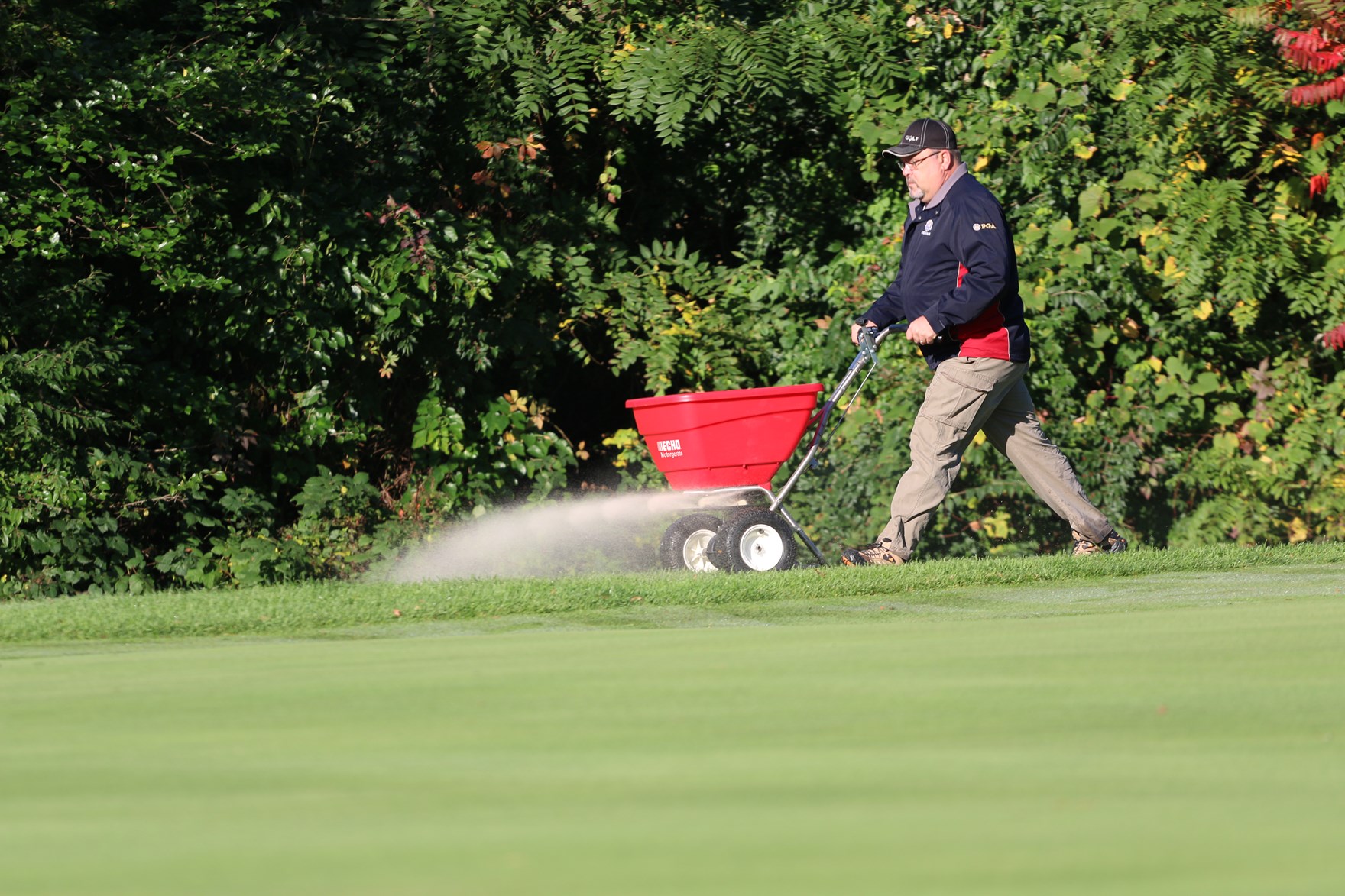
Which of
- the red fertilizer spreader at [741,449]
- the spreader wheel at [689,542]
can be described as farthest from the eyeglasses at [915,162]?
the spreader wheel at [689,542]

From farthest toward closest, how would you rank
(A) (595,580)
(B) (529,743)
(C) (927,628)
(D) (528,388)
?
1. (D) (528,388)
2. (A) (595,580)
3. (C) (927,628)
4. (B) (529,743)

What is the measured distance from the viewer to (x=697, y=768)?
10.7ft

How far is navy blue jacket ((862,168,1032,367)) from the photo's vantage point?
8.27m

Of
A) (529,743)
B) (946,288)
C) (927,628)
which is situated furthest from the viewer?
(946,288)

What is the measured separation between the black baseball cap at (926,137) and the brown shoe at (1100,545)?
212cm

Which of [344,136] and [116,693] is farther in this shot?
[344,136]

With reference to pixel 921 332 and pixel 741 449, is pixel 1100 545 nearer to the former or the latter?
pixel 921 332

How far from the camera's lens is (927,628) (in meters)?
5.77

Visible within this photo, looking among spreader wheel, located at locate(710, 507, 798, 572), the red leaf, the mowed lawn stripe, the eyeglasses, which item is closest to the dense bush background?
the red leaf

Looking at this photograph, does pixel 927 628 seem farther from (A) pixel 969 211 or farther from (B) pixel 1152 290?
(B) pixel 1152 290

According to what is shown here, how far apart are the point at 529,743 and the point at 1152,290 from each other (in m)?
7.95

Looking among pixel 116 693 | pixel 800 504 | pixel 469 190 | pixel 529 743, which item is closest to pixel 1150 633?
pixel 529 743

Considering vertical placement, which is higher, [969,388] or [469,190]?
[469,190]

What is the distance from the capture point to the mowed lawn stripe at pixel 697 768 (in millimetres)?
2480
